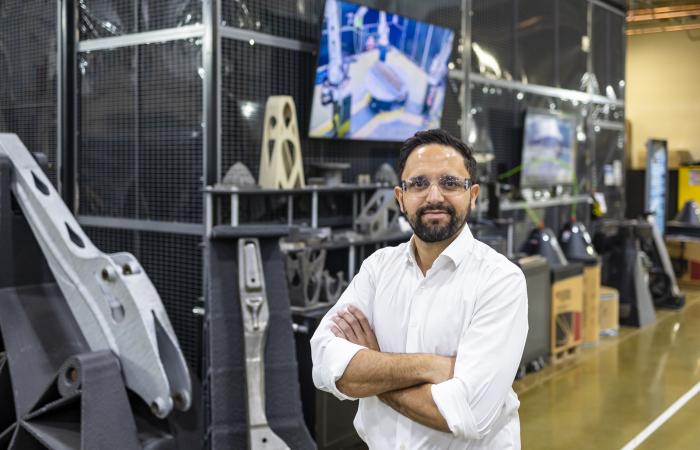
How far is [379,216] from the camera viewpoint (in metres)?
4.82

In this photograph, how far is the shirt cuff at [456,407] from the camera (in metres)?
1.64

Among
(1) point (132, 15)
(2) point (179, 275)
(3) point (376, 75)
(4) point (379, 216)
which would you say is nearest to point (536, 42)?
(3) point (376, 75)

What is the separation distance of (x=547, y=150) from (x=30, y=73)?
14.8ft

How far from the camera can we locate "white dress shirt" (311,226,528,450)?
166 centimetres

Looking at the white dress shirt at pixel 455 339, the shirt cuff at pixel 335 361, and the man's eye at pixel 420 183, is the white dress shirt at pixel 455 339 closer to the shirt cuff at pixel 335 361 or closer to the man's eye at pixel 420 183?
the shirt cuff at pixel 335 361

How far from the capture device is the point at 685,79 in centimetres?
1276

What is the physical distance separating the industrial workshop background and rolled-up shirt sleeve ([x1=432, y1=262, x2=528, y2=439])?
2732mm

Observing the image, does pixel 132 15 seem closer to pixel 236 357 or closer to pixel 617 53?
pixel 236 357

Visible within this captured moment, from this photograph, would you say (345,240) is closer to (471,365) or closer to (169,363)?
(169,363)

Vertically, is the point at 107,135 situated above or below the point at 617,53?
below

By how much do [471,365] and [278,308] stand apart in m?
2.05

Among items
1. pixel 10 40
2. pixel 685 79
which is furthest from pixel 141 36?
pixel 685 79

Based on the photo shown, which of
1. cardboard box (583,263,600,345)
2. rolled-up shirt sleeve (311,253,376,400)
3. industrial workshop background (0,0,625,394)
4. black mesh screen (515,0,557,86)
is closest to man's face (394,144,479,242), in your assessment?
rolled-up shirt sleeve (311,253,376,400)

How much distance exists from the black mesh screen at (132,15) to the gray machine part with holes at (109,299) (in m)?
1.31
